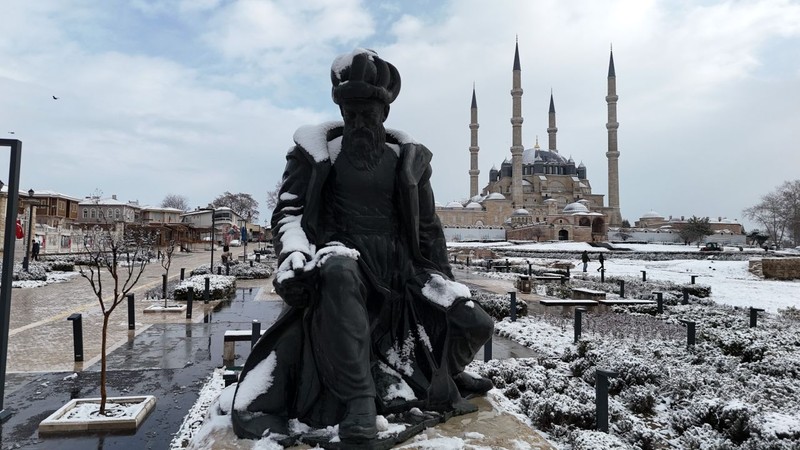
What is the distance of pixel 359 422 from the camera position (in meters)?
2.52

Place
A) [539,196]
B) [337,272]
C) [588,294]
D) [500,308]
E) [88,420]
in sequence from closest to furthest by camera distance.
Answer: [337,272], [88,420], [500,308], [588,294], [539,196]

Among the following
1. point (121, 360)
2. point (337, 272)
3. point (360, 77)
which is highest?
point (360, 77)

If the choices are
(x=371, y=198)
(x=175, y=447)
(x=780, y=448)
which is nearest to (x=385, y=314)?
(x=371, y=198)

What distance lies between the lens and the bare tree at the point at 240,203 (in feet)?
215

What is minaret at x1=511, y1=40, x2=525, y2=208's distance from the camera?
234 ft

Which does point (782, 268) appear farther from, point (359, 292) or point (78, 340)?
point (78, 340)

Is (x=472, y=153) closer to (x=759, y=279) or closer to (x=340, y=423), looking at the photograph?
(x=759, y=279)

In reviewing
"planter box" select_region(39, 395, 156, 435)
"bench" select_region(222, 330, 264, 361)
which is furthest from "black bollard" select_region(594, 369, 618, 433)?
"bench" select_region(222, 330, 264, 361)

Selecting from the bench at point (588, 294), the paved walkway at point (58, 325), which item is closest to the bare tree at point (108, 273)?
the paved walkway at point (58, 325)

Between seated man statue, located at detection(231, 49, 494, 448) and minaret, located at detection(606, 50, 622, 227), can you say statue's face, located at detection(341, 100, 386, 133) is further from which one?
minaret, located at detection(606, 50, 622, 227)

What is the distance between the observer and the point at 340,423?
2.56 meters

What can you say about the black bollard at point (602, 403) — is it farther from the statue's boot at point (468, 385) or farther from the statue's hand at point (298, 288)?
the statue's hand at point (298, 288)

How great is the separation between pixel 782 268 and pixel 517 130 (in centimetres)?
4957

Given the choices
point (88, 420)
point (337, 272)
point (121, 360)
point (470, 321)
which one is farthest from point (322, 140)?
point (121, 360)
